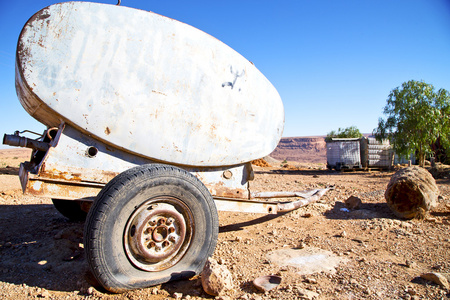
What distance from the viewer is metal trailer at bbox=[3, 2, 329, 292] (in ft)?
6.86

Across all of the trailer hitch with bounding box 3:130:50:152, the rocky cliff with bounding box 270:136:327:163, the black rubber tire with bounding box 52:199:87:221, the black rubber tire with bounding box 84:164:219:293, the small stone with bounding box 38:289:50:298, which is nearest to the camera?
the black rubber tire with bounding box 84:164:219:293

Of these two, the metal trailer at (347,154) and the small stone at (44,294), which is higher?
the metal trailer at (347,154)

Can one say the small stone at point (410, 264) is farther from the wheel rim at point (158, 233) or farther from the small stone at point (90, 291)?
the small stone at point (90, 291)

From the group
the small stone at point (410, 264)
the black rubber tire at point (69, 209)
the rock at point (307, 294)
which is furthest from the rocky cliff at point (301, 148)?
the rock at point (307, 294)

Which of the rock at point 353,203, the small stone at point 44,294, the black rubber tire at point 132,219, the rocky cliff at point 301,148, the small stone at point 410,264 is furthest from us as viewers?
the rocky cliff at point 301,148

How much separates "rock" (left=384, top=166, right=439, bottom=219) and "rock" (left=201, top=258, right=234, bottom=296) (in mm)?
3708

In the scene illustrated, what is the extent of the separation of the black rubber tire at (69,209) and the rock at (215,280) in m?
2.69

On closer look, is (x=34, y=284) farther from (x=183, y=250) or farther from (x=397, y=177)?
(x=397, y=177)

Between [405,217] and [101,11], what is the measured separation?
4.98 meters

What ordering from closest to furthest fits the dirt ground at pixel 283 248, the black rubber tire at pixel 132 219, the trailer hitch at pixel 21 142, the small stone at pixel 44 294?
the black rubber tire at pixel 132 219
the small stone at pixel 44 294
the dirt ground at pixel 283 248
the trailer hitch at pixel 21 142

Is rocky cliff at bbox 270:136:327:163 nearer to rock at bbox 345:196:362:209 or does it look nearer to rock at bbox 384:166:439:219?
rock at bbox 345:196:362:209

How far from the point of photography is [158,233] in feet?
7.33

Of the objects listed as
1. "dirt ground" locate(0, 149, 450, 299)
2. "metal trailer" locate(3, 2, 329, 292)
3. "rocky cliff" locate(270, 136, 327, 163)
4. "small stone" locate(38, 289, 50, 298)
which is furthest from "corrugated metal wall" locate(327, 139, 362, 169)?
"rocky cliff" locate(270, 136, 327, 163)

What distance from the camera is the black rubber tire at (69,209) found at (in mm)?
3984
